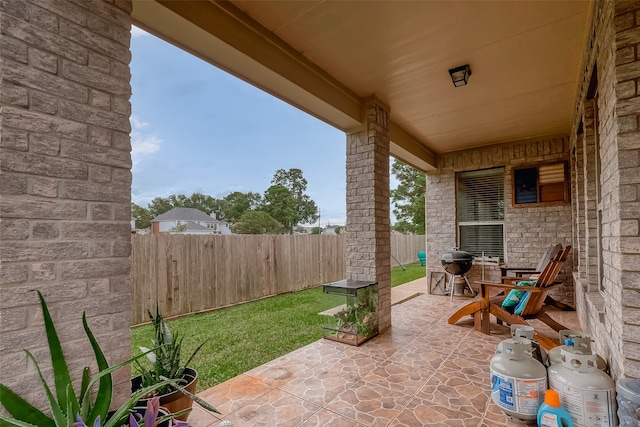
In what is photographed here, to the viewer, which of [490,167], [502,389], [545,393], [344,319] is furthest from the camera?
[490,167]

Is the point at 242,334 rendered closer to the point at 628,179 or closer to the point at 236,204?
the point at 628,179

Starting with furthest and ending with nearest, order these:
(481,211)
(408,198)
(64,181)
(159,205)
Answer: (408,198), (159,205), (481,211), (64,181)

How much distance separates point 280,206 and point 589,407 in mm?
12260

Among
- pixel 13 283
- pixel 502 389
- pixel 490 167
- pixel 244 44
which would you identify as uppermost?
pixel 244 44

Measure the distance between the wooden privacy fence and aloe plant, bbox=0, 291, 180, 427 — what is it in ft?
9.83

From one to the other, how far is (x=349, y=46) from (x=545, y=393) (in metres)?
2.91

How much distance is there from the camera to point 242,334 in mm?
3830

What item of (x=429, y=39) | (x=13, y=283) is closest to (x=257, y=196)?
(x=429, y=39)

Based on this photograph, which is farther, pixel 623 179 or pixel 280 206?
pixel 280 206

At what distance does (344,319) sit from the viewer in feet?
11.3

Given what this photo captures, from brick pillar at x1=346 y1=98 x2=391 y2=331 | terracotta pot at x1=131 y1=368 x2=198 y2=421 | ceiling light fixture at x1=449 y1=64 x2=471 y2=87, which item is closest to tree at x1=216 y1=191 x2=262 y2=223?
brick pillar at x1=346 y1=98 x2=391 y2=331

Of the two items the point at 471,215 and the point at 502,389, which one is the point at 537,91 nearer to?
the point at 471,215


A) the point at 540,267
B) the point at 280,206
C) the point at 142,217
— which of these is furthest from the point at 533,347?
the point at 280,206

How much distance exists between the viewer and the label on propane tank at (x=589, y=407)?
1.64 metres
